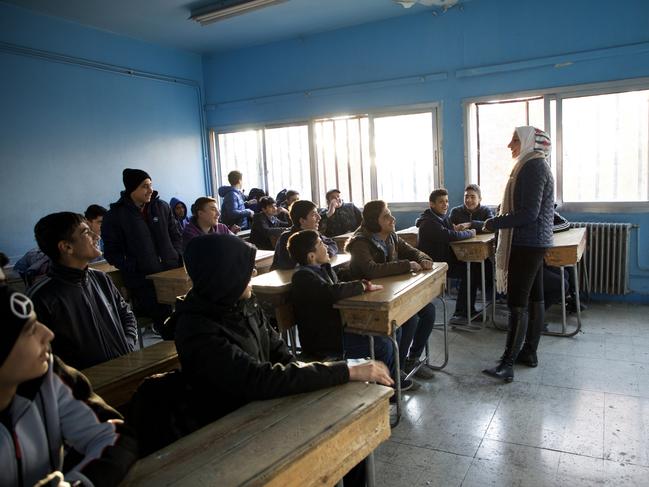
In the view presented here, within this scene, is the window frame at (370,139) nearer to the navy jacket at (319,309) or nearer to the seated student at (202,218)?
the seated student at (202,218)

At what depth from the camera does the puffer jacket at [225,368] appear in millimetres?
1381

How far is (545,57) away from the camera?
5141 mm

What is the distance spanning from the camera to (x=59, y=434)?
1.00 meters

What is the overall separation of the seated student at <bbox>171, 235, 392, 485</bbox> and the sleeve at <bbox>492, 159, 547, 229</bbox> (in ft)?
6.01

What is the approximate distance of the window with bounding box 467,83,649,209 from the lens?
494 cm

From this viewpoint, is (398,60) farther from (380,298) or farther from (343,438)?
(343,438)

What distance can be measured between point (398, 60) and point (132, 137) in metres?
3.37

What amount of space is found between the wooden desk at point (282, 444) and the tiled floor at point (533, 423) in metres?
1.03

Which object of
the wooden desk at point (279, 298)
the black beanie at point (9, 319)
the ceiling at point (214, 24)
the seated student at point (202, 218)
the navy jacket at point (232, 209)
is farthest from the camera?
the navy jacket at point (232, 209)

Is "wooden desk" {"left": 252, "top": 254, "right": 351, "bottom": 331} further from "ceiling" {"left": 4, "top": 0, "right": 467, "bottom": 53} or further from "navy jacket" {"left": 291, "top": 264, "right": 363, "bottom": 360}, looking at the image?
"ceiling" {"left": 4, "top": 0, "right": 467, "bottom": 53}

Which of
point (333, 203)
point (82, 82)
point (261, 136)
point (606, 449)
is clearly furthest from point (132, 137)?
point (606, 449)

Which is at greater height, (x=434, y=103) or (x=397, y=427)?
(x=434, y=103)

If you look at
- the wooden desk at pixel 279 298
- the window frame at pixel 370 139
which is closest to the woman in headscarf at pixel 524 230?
the wooden desk at pixel 279 298

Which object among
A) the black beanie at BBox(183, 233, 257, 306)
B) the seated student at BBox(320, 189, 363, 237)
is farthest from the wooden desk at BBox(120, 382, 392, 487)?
the seated student at BBox(320, 189, 363, 237)
